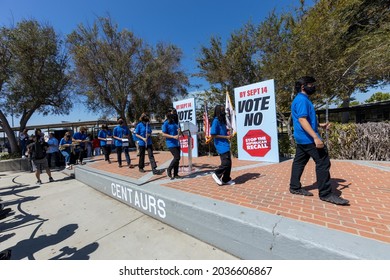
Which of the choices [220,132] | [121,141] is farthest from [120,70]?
[220,132]

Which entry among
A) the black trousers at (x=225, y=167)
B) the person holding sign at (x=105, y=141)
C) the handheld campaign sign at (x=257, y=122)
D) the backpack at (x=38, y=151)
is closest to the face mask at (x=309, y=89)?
the black trousers at (x=225, y=167)

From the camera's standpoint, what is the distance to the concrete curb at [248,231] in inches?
73.1

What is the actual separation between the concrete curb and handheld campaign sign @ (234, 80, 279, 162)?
3.79 meters

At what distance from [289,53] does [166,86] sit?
9600 millimetres

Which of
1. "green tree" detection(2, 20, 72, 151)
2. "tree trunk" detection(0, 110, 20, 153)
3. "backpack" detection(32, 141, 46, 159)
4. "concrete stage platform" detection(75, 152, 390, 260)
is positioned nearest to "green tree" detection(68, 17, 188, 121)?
"green tree" detection(2, 20, 72, 151)

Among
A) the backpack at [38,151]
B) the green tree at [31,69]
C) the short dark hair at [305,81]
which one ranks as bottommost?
the backpack at [38,151]

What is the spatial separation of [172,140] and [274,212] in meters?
2.83

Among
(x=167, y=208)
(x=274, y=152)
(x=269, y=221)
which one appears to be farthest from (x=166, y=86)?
(x=269, y=221)

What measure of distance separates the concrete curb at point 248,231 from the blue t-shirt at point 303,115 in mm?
1208

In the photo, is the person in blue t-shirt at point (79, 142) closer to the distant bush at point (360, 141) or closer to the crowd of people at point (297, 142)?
the crowd of people at point (297, 142)

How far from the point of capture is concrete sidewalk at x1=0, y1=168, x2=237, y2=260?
2762mm

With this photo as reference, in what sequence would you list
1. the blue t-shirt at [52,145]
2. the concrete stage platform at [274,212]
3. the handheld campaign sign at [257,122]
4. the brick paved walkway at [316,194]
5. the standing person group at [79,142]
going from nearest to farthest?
the concrete stage platform at [274,212] → the brick paved walkway at [316,194] → the handheld campaign sign at [257,122] → the standing person group at [79,142] → the blue t-shirt at [52,145]

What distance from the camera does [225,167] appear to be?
3971mm

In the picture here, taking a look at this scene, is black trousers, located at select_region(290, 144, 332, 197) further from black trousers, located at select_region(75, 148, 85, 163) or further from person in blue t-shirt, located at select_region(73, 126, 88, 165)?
black trousers, located at select_region(75, 148, 85, 163)
